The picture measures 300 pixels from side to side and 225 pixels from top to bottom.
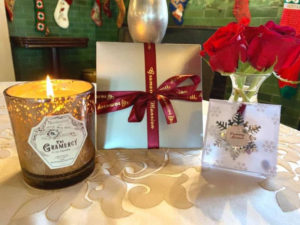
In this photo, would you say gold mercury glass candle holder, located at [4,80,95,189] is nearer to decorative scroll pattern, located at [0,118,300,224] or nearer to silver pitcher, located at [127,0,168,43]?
decorative scroll pattern, located at [0,118,300,224]

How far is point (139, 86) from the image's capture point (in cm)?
56

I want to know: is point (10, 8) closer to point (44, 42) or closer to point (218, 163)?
point (44, 42)

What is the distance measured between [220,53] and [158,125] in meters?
0.22

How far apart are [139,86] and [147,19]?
18 cm

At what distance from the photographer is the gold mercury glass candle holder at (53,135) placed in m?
0.37

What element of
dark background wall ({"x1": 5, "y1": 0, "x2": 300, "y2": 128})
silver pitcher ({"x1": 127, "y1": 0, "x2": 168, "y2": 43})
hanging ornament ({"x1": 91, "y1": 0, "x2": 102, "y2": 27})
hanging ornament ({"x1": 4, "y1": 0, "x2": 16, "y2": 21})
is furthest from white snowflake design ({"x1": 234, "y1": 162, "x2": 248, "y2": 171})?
hanging ornament ({"x1": 91, "y1": 0, "x2": 102, "y2": 27})

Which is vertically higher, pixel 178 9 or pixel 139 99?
pixel 178 9

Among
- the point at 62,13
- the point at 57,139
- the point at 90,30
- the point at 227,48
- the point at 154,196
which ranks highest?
the point at 62,13

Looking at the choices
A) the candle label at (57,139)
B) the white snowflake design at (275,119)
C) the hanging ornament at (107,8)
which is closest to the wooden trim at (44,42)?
the hanging ornament at (107,8)

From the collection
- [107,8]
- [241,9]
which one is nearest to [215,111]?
[241,9]

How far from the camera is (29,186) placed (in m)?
0.42

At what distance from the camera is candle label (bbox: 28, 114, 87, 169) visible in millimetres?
377

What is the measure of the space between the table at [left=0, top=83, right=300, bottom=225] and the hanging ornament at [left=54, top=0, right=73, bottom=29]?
3.26 metres

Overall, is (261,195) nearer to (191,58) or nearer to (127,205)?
(127,205)
